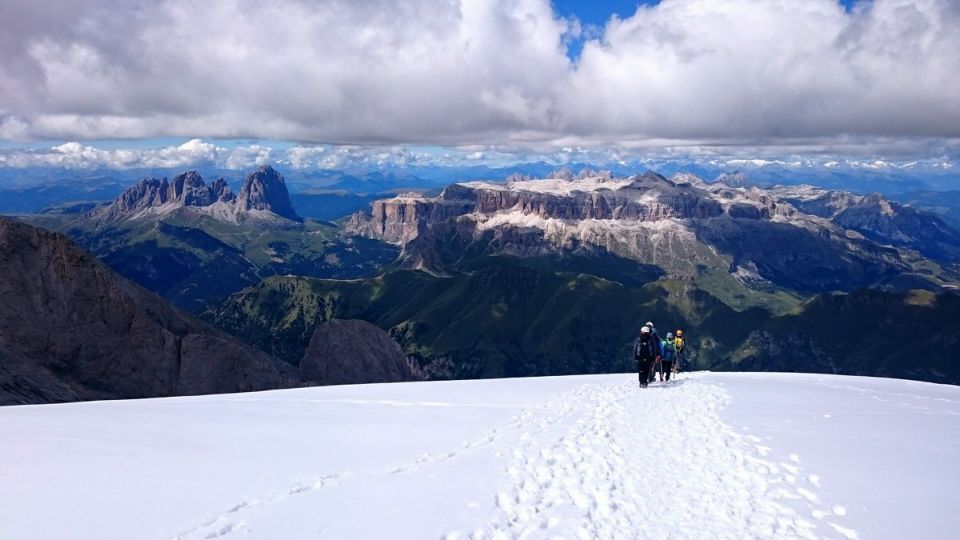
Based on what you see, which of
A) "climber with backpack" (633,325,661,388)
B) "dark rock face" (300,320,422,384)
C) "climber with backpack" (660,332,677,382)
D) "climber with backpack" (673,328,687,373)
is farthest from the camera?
"dark rock face" (300,320,422,384)

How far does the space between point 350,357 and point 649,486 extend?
106243mm

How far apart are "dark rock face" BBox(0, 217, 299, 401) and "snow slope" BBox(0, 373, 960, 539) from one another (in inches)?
2365

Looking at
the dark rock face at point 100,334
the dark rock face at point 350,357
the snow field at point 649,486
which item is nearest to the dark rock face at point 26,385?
the dark rock face at point 100,334

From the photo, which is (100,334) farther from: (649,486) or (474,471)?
(649,486)

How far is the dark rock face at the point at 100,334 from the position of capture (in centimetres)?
7839

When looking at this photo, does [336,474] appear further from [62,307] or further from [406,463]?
[62,307]

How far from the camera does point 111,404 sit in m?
30.6

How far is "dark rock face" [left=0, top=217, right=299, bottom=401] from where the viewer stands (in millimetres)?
78394

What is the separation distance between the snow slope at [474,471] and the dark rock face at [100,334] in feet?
197

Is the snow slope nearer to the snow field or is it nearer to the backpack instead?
the snow field

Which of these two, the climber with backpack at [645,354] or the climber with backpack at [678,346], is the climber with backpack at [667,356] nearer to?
the climber with backpack at [678,346]

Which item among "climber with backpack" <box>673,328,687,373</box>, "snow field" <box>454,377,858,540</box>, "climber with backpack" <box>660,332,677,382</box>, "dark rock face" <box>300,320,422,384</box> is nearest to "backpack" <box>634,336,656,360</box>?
"climber with backpack" <box>660,332,677,382</box>

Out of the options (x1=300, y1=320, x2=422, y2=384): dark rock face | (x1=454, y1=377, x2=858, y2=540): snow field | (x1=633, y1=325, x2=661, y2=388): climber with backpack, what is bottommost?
(x1=300, y1=320, x2=422, y2=384): dark rock face

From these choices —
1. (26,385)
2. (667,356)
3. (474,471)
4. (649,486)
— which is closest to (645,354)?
(667,356)
